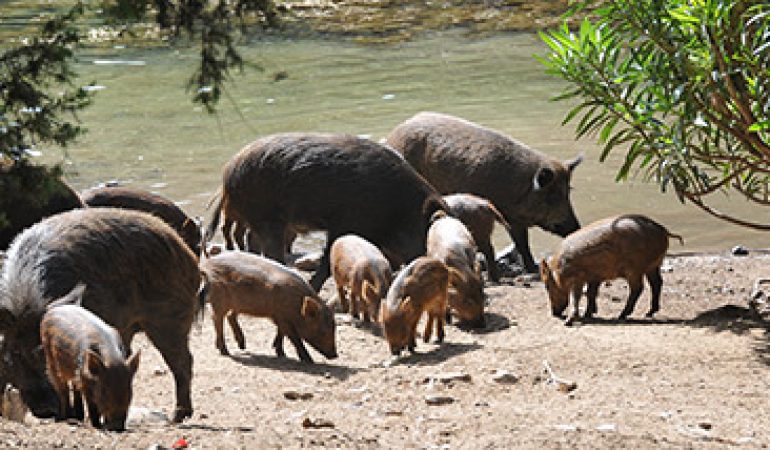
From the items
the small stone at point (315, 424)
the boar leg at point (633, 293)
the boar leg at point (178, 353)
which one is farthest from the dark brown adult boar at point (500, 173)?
the small stone at point (315, 424)

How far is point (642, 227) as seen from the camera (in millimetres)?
9023

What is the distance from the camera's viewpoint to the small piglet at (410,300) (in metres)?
8.12

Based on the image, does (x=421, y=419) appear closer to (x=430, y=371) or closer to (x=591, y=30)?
(x=430, y=371)

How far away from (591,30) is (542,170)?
9.83ft

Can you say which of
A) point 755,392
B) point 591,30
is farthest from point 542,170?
point 755,392

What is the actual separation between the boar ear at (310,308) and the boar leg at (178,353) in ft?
4.90

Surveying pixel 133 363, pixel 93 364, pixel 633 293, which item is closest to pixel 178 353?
pixel 133 363

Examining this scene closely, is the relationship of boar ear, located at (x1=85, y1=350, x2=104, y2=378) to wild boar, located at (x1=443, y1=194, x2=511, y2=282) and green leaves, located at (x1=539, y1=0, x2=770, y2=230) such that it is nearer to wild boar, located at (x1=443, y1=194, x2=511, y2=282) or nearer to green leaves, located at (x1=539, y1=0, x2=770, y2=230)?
green leaves, located at (x1=539, y1=0, x2=770, y2=230)

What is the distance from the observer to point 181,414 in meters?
6.72

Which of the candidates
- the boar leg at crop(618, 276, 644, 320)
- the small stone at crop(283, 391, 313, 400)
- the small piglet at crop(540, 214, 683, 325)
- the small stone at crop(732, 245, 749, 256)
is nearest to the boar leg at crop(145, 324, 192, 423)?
the small stone at crop(283, 391, 313, 400)

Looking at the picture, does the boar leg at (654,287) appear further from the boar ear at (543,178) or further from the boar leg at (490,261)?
the boar ear at (543,178)

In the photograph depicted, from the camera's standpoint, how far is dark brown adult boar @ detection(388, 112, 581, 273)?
11.9 meters

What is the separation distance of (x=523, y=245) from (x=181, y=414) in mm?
5601

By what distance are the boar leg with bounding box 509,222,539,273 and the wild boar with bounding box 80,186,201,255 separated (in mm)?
2839
